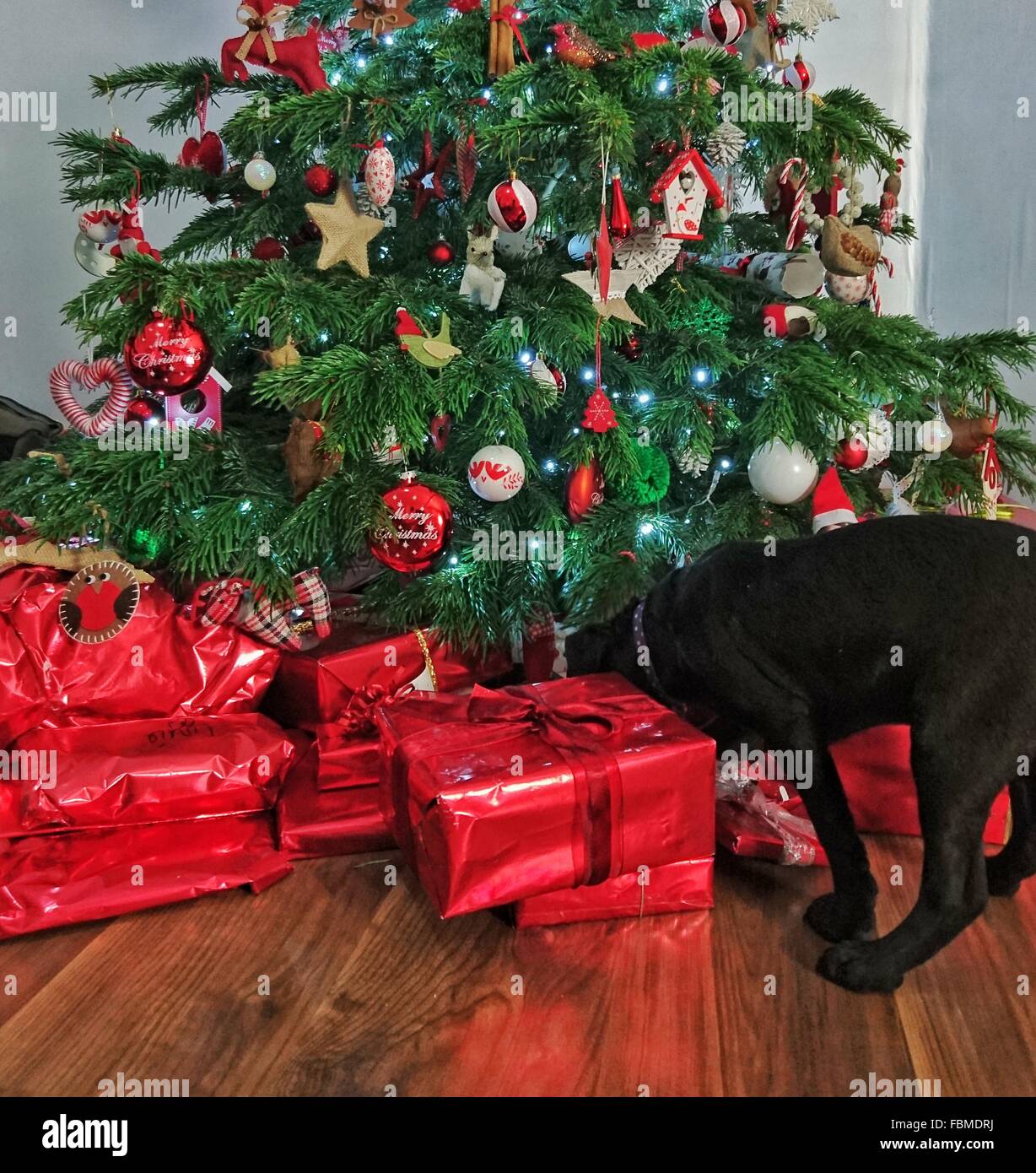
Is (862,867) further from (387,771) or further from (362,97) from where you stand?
(362,97)

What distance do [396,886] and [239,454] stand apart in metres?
0.60

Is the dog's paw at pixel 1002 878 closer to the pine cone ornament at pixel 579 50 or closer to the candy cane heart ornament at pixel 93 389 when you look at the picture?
the pine cone ornament at pixel 579 50

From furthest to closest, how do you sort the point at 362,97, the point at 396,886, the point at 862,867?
the point at 362,97 → the point at 396,886 → the point at 862,867

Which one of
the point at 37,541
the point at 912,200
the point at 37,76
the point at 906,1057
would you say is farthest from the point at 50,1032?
the point at 912,200

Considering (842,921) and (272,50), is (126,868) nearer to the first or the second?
(842,921)

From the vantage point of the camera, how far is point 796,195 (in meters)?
1.33

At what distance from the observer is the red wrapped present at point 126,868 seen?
94cm

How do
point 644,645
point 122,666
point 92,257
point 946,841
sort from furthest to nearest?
point 92,257 < point 122,666 < point 644,645 < point 946,841

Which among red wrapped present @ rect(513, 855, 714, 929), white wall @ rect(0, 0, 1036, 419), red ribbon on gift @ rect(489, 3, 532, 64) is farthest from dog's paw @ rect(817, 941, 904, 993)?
white wall @ rect(0, 0, 1036, 419)

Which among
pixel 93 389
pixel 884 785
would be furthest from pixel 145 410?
pixel 884 785

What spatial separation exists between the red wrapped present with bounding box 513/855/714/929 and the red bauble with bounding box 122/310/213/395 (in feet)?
2.42

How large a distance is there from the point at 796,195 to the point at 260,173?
76 centimetres
